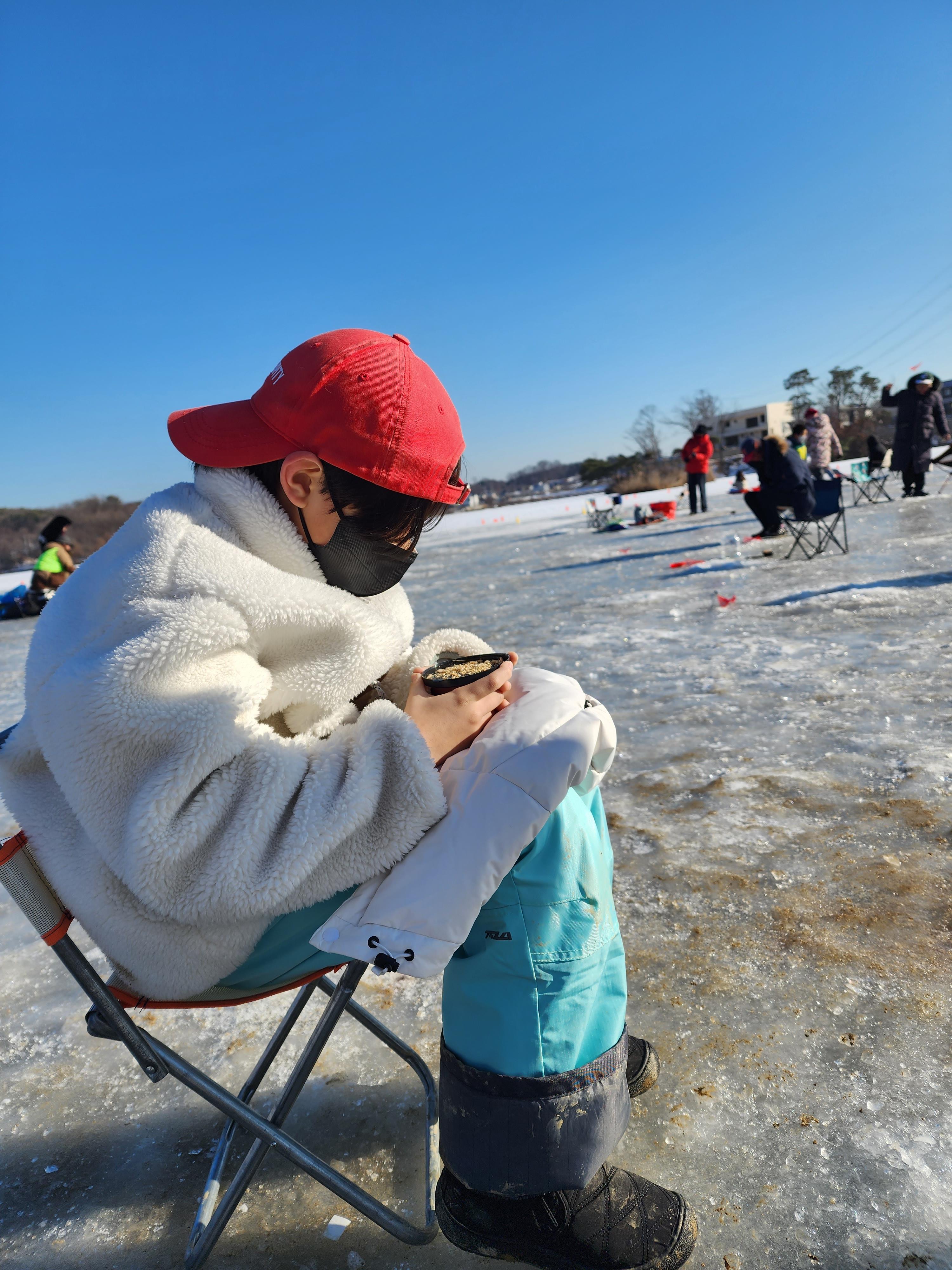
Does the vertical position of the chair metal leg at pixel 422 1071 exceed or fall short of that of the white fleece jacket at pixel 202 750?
it falls short

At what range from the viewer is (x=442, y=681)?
1292mm

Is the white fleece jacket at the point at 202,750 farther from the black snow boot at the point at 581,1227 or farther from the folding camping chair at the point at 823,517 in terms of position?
the folding camping chair at the point at 823,517

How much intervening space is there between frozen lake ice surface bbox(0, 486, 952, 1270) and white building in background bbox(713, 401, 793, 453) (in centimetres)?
6706

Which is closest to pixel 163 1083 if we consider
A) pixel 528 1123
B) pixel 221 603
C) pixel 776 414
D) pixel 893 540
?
pixel 528 1123

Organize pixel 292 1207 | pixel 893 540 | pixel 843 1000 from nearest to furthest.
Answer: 1. pixel 292 1207
2. pixel 843 1000
3. pixel 893 540

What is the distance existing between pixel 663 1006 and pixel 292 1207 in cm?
84

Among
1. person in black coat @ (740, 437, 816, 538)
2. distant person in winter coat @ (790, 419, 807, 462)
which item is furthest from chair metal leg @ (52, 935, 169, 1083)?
distant person in winter coat @ (790, 419, 807, 462)

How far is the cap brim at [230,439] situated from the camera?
1249 millimetres

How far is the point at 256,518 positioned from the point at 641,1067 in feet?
4.09

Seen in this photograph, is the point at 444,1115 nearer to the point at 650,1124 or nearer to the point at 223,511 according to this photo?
the point at 650,1124

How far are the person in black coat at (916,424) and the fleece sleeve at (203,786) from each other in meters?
11.9

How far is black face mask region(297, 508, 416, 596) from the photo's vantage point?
4.29 feet

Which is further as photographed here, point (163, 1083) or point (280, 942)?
point (163, 1083)

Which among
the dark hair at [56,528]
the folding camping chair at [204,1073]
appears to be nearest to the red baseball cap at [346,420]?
the folding camping chair at [204,1073]
